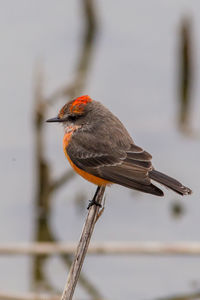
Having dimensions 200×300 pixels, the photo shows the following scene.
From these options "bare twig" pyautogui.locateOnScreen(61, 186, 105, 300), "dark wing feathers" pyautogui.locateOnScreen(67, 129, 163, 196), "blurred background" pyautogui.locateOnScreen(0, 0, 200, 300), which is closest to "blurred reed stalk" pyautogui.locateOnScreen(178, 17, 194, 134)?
"blurred background" pyautogui.locateOnScreen(0, 0, 200, 300)

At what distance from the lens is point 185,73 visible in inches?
615

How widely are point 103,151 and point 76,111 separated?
594mm

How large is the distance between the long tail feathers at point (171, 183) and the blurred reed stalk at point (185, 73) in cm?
678

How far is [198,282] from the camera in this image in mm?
10992

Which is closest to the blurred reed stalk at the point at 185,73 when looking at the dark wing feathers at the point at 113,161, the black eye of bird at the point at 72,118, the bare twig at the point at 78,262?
the black eye of bird at the point at 72,118

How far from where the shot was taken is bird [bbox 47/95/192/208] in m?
7.93

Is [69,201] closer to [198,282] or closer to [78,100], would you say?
[198,282]

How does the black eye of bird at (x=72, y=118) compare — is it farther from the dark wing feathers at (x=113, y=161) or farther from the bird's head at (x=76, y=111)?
the dark wing feathers at (x=113, y=161)

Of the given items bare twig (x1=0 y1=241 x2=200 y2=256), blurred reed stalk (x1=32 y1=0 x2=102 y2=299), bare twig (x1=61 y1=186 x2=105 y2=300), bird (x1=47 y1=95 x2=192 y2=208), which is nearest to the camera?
bare twig (x1=61 y1=186 x2=105 y2=300)

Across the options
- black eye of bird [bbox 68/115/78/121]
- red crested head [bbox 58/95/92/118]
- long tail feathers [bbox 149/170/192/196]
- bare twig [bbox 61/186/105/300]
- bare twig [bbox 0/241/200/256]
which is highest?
red crested head [bbox 58/95/92/118]

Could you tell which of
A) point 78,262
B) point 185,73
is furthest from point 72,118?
point 185,73

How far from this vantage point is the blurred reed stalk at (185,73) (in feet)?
48.9

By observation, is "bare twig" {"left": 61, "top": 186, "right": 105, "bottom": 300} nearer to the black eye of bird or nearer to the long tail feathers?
the long tail feathers

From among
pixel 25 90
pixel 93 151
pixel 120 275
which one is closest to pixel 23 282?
pixel 120 275
